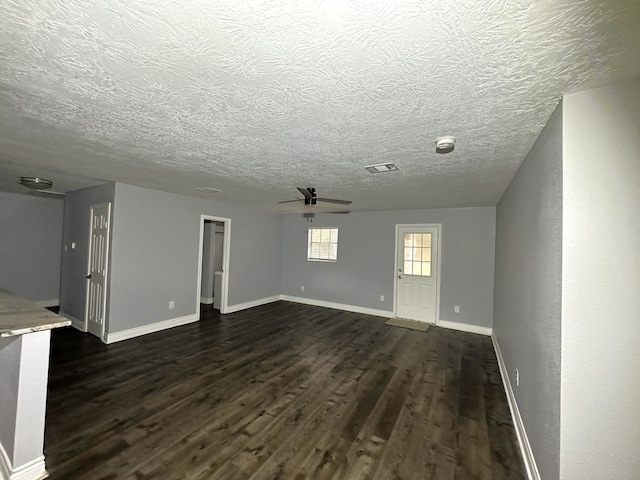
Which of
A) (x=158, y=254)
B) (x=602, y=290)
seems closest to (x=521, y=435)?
(x=602, y=290)

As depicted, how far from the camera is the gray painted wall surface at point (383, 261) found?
498 cm

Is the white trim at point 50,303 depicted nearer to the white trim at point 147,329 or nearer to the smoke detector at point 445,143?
the white trim at point 147,329

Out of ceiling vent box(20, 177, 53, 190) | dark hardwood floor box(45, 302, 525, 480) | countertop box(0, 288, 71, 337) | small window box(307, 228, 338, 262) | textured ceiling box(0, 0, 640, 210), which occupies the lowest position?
dark hardwood floor box(45, 302, 525, 480)

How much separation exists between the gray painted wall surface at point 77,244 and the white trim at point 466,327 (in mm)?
6286

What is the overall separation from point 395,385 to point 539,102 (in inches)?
114

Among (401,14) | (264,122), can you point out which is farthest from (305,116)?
(401,14)

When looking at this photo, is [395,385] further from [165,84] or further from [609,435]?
[165,84]

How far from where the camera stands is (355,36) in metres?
1.04

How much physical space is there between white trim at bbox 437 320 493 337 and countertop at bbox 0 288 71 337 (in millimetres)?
5572

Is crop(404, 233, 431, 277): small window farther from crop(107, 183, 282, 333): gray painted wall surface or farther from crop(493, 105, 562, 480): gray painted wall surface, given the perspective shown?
crop(107, 183, 282, 333): gray painted wall surface

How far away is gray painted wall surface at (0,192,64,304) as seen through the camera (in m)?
5.28

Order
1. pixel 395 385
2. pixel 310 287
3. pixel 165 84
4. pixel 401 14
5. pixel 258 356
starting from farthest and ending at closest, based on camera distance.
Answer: pixel 310 287 < pixel 258 356 < pixel 395 385 < pixel 165 84 < pixel 401 14

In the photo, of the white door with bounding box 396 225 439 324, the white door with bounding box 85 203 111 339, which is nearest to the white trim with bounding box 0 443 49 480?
the white door with bounding box 85 203 111 339

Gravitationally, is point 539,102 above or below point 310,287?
above
